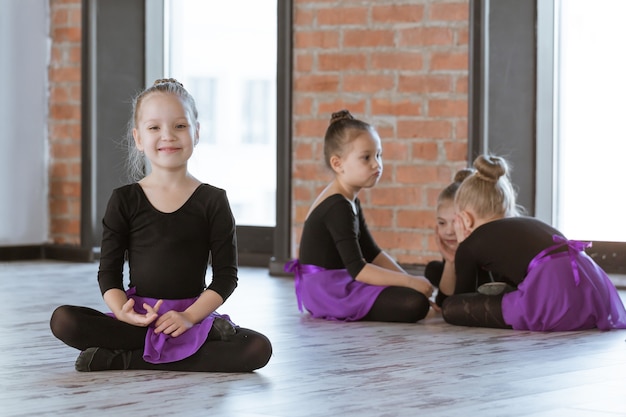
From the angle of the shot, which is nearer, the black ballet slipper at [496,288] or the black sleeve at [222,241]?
the black sleeve at [222,241]

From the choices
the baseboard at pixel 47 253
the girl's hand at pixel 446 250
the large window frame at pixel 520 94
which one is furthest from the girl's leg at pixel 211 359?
the baseboard at pixel 47 253

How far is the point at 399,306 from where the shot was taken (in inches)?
130

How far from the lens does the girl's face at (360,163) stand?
3.48m

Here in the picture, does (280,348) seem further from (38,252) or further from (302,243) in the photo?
(38,252)

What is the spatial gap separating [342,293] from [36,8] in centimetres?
272

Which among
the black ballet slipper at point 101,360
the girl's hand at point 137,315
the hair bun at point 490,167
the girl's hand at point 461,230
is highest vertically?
the hair bun at point 490,167

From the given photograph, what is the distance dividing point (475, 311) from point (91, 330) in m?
1.25

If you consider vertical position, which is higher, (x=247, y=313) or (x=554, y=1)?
(x=554, y=1)

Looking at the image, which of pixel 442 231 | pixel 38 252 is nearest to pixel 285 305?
pixel 442 231

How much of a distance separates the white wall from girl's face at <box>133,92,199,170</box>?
2879 millimetres

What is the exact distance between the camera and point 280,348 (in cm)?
280

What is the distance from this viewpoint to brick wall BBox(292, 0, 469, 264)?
4305mm

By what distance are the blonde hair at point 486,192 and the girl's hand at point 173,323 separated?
48.0 inches

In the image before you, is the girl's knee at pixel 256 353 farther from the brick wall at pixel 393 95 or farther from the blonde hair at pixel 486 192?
the brick wall at pixel 393 95
